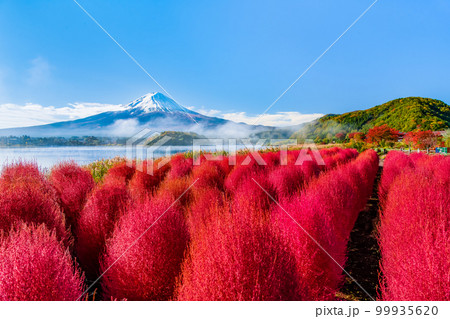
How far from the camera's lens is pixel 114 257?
3.31 m

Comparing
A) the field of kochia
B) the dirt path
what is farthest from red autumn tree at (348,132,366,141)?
the field of kochia

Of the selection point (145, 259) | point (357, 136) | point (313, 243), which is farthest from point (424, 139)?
point (145, 259)

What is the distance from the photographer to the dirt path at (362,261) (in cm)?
393

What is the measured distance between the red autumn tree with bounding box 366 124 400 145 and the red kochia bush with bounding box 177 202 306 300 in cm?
3280

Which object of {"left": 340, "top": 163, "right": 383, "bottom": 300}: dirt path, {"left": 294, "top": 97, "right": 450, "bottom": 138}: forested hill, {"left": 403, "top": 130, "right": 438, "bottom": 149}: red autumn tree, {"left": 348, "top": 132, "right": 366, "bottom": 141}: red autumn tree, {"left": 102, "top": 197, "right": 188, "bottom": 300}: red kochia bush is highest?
{"left": 294, "top": 97, "right": 450, "bottom": 138}: forested hill

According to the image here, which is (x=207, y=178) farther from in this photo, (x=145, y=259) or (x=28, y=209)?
(x=145, y=259)

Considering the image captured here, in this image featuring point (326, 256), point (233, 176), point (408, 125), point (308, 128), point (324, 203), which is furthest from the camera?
point (308, 128)

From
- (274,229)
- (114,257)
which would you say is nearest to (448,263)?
(274,229)

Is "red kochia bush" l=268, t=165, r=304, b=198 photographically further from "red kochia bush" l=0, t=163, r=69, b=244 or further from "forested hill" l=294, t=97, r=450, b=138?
"forested hill" l=294, t=97, r=450, b=138

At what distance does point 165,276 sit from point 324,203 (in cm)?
238

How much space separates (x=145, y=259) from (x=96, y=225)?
184 centimetres

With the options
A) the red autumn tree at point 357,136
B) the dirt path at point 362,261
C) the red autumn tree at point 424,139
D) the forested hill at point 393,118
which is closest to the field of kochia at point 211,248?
the dirt path at point 362,261

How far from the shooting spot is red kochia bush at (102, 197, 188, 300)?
3.11m
